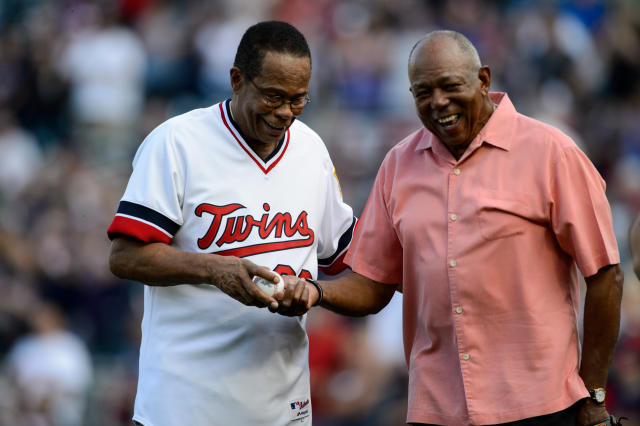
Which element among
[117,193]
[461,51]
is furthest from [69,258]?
[461,51]

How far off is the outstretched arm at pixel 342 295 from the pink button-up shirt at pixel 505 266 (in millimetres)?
363

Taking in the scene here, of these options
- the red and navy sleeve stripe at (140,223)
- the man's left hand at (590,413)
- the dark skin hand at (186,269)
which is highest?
the red and navy sleeve stripe at (140,223)

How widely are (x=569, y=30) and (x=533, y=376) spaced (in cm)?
761

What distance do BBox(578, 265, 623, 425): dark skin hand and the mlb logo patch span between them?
50.1 inches

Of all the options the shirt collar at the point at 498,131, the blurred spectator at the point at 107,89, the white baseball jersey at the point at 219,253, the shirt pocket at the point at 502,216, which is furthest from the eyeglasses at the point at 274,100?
the blurred spectator at the point at 107,89

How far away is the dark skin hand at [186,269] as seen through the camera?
4.33 m

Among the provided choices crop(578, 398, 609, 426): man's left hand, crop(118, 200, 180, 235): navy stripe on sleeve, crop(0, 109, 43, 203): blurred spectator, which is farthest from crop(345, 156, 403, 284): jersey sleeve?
crop(0, 109, 43, 203): blurred spectator

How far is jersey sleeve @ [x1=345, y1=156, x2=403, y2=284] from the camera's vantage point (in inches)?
185

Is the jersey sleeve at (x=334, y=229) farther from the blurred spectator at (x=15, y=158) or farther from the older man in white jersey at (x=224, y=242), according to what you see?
the blurred spectator at (x=15, y=158)

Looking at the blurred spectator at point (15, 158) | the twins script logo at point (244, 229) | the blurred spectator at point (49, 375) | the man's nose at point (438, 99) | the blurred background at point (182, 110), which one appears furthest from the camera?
the blurred spectator at point (15, 158)

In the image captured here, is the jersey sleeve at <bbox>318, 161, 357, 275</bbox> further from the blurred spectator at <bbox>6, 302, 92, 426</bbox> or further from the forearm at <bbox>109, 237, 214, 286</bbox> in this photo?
the blurred spectator at <bbox>6, 302, 92, 426</bbox>

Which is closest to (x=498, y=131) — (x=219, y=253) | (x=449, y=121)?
(x=449, y=121)

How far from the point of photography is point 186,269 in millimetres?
4422

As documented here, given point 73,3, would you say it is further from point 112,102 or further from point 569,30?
point 569,30
